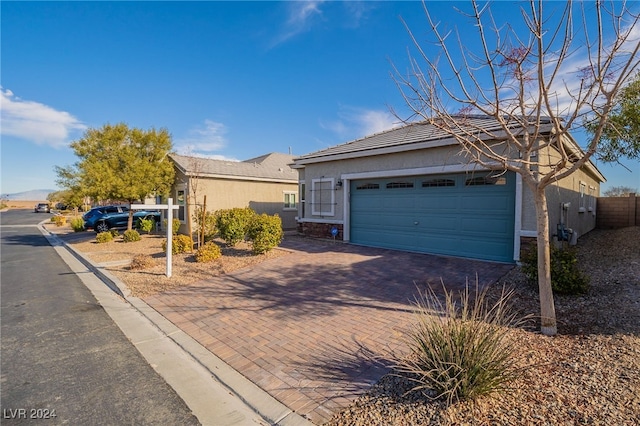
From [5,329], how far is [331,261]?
6.80 meters

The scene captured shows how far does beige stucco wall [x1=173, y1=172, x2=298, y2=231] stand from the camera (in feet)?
52.5

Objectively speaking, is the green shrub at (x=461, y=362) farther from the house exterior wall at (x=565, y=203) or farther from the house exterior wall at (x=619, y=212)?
the house exterior wall at (x=619, y=212)

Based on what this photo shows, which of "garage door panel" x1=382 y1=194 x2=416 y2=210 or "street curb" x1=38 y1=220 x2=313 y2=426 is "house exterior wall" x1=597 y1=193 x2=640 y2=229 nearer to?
"garage door panel" x1=382 y1=194 x2=416 y2=210

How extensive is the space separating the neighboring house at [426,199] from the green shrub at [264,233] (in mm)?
2962

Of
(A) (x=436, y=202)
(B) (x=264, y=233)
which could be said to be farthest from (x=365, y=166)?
(B) (x=264, y=233)

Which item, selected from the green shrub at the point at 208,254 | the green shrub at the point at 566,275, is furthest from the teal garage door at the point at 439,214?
the green shrub at the point at 208,254

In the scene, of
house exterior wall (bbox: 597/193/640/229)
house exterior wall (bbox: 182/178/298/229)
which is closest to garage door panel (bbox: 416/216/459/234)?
house exterior wall (bbox: 182/178/298/229)

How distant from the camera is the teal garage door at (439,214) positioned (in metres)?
8.09

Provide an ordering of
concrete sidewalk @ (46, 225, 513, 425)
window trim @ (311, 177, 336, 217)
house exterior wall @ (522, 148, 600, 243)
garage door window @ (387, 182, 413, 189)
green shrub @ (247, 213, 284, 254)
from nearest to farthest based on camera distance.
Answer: concrete sidewalk @ (46, 225, 513, 425) → house exterior wall @ (522, 148, 600, 243) → green shrub @ (247, 213, 284, 254) → garage door window @ (387, 182, 413, 189) → window trim @ (311, 177, 336, 217)

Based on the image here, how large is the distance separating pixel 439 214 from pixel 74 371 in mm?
8920

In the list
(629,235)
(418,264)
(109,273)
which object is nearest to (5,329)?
(109,273)

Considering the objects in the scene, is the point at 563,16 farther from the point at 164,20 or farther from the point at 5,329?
the point at 164,20

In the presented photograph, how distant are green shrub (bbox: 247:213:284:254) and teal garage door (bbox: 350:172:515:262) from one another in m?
3.39

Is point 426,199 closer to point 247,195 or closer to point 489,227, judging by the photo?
point 489,227
